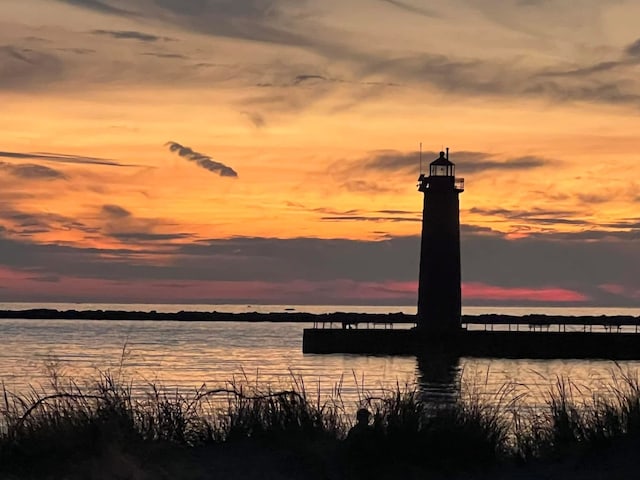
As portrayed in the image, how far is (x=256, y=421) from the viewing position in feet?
37.4

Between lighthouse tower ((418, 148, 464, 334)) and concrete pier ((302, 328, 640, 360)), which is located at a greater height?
lighthouse tower ((418, 148, 464, 334))

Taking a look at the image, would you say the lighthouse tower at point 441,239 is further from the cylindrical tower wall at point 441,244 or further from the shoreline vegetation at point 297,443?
the shoreline vegetation at point 297,443

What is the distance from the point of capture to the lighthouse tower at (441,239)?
51594 mm

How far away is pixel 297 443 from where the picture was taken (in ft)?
36.0

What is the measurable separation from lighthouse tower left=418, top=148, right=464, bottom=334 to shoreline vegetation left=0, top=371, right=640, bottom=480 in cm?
3993

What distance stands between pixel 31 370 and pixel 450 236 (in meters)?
21.9

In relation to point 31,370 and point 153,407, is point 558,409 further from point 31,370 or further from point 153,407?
point 31,370

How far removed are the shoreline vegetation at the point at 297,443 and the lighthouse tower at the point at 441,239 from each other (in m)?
39.9

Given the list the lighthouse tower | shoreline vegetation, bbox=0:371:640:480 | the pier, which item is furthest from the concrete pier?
shoreline vegetation, bbox=0:371:640:480

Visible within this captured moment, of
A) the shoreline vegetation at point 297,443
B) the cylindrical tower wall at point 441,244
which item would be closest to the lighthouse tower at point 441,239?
the cylindrical tower wall at point 441,244

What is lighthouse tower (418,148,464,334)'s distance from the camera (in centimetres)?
5159

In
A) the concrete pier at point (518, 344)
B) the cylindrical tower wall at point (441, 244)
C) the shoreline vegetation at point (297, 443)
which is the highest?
the cylindrical tower wall at point (441, 244)

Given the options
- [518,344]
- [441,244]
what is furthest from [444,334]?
[518,344]

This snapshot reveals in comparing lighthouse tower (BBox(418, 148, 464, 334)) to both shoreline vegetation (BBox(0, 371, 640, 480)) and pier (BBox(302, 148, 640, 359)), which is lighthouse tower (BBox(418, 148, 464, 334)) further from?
shoreline vegetation (BBox(0, 371, 640, 480))
